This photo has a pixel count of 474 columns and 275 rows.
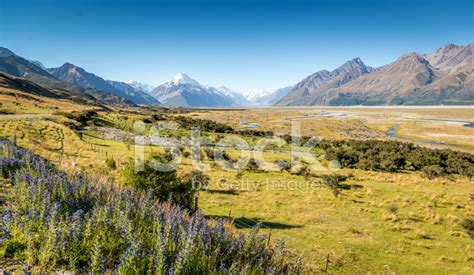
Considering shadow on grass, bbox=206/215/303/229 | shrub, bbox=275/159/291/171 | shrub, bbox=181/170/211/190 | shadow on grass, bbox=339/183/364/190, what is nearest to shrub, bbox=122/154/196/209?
shadow on grass, bbox=206/215/303/229

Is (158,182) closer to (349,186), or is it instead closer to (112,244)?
(112,244)

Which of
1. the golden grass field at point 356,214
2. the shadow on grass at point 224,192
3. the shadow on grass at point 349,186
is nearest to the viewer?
the golden grass field at point 356,214

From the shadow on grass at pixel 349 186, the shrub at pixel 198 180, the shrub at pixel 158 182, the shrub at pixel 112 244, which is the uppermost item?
the shrub at pixel 112 244

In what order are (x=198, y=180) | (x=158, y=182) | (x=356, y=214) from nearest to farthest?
(x=158, y=182) < (x=356, y=214) < (x=198, y=180)

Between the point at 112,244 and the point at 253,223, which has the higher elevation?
the point at 112,244

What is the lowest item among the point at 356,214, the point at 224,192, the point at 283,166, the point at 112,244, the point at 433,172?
the point at 356,214

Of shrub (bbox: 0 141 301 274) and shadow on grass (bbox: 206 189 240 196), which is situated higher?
shrub (bbox: 0 141 301 274)

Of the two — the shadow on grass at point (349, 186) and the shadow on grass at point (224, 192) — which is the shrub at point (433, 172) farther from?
the shadow on grass at point (224, 192)

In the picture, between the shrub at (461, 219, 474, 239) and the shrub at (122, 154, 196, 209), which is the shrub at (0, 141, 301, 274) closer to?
the shrub at (122, 154, 196, 209)

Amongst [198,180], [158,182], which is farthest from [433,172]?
[158,182]

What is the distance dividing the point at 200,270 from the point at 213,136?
199ft

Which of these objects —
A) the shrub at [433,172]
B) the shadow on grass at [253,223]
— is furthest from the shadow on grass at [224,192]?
the shrub at [433,172]

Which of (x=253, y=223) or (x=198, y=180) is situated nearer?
(x=253, y=223)

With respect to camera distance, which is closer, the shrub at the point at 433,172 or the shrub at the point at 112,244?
the shrub at the point at 112,244
